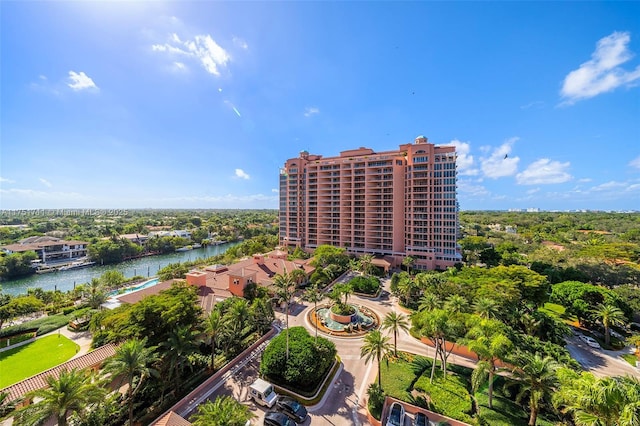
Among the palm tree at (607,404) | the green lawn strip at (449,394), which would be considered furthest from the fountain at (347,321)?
the palm tree at (607,404)

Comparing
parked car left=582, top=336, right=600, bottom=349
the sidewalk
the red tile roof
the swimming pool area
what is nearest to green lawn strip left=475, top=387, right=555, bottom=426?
A: parked car left=582, top=336, right=600, bottom=349

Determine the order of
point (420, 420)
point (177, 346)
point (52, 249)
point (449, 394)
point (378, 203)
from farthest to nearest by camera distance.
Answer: point (52, 249), point (378, 203), point (449, 394), point (177, 346), point (420, 420)

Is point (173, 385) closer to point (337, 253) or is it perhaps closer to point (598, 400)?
point (598, 400)

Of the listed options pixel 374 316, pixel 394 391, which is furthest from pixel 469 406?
pixel 374 316

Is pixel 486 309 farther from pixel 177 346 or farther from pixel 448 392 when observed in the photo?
pixel 177 346

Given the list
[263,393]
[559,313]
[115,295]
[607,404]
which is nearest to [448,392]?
[607,404]

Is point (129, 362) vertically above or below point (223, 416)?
above

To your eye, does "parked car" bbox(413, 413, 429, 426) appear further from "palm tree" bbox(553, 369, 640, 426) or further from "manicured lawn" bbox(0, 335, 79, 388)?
"manicured lawn" bbox(0, 335, 79, 388)
